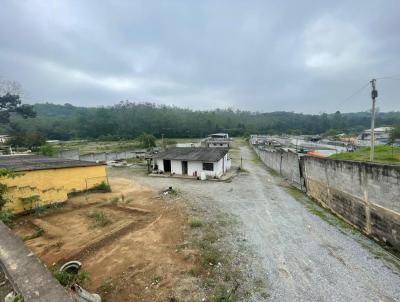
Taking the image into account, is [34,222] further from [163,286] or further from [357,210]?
[357,210]

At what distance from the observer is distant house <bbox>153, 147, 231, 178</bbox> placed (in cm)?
2314

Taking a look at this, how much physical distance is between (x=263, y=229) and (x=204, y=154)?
47.7ft

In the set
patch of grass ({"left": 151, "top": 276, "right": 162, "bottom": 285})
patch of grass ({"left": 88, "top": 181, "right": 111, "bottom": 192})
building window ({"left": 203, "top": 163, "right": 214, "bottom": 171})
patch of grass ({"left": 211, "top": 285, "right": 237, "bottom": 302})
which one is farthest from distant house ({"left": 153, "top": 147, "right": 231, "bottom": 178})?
patch of grass ({"left": 211, "top": 285, "right": 237, "bottom": 302})

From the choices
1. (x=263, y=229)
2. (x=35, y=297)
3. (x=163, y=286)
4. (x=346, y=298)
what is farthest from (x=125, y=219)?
(x=346, y=298)

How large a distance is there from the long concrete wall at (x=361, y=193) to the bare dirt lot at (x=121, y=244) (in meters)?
8.22

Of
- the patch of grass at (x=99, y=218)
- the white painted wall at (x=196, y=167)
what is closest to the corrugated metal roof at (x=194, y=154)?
the white painted wall at (x=196, y=167)

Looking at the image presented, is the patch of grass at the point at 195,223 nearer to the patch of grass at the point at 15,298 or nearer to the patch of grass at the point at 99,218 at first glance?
the patch of grass at the point at 99,218

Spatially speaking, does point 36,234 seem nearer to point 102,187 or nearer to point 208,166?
point 102,187

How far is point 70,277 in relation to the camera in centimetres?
602

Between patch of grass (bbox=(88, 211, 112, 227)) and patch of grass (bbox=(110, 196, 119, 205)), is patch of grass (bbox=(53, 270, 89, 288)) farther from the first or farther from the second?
patch of grass (bbox=(110, 196, 119, 205))

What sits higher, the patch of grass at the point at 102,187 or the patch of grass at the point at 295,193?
the patch of grass at the point at 102,187

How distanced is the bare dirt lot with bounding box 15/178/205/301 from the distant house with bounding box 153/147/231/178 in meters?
8.69

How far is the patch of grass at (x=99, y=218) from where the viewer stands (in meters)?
11.0

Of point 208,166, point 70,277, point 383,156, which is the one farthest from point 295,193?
point 70,277
